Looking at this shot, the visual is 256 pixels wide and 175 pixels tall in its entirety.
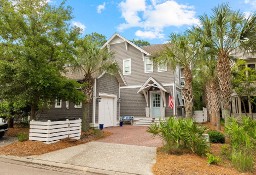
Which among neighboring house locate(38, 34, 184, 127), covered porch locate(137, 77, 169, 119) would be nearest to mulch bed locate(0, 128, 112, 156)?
neighboring house locate(38, 34, 184, 127)

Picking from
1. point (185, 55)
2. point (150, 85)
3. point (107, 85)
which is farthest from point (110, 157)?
point (150, 85)

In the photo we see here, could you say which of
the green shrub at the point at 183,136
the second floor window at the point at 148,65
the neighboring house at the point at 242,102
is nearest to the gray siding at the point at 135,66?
the second floor window at the point at 148,65

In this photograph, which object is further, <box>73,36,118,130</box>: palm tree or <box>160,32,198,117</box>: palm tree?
<box>73,36,118,130</box>: palm tree

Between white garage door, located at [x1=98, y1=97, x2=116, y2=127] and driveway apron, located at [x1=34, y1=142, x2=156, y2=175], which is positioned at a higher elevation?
white garage door, located at [x1=98, y1=97, x2=116, y2=127]

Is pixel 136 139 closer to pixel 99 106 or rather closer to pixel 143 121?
pixel 99 106

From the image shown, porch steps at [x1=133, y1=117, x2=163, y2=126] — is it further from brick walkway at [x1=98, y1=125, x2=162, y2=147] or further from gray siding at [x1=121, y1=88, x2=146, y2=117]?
brick walkway at [x1=98, y1=125, x2=162, y2=147]

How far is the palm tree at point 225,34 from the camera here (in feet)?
35.0

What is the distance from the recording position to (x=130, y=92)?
74.4 ft

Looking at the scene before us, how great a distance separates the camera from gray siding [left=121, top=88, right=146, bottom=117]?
2192cm

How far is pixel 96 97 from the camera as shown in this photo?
56.5 feet

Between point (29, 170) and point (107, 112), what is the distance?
11.8m

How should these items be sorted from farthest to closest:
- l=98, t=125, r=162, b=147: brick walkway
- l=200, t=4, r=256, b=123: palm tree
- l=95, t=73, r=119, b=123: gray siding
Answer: l=95, t=73, r=119, b=123: gray siding, l=98, t=125, r=162, b=147: brick walkway, l=200, t=4, r=256, b=123: palm tree

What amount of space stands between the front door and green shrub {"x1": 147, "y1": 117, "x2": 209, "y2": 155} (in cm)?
1261

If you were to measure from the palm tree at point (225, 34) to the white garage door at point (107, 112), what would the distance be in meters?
9.61
